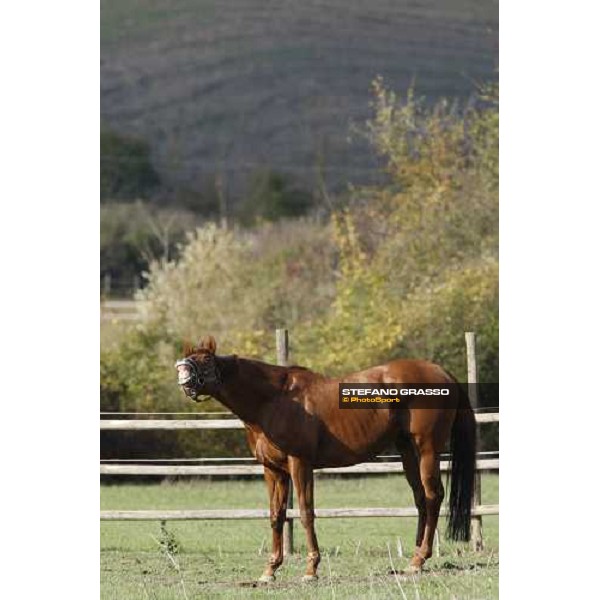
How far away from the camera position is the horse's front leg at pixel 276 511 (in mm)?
6941

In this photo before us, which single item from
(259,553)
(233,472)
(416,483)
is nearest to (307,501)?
(416,483)

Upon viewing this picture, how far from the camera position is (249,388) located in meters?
6.77

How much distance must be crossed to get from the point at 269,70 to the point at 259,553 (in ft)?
10.3

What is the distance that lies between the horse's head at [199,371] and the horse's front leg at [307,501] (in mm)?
614

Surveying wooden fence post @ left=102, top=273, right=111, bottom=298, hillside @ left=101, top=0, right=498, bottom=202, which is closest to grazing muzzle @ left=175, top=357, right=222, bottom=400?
hillside @ left=101, top=0, right=498, bottom=202

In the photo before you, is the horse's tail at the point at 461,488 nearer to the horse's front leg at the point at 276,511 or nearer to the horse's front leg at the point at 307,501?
the horse's front leg at the point at 307,501

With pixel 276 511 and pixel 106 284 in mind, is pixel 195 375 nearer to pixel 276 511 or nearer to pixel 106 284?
pixel 276 511

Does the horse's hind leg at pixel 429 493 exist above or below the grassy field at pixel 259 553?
above

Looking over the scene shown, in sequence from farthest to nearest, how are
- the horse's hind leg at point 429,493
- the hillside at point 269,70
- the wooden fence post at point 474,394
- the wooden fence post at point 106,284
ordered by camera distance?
the wooden fence post at point 106,284 → the hillside at point 269,70 → the wooden fence post at point 474,394 → the horse's hind leg at point 429,493

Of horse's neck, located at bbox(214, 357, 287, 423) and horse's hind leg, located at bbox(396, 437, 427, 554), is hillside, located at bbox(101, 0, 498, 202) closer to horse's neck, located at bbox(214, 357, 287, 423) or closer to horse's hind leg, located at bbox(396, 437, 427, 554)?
horse's neck, located at bbox(214, 357, 287, 423)

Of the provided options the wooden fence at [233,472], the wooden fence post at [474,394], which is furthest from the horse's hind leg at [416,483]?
the wooden fence at [233,472]

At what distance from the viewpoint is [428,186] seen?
11008mm
